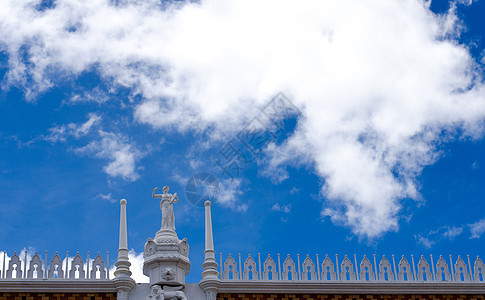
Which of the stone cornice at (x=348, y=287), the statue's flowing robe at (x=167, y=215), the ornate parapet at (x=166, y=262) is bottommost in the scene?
the stone cornice at (x=348, y=287)

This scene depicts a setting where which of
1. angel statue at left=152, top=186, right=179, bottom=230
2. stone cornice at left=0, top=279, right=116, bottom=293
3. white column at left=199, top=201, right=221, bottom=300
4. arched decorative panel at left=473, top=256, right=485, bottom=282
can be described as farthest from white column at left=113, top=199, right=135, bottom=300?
arched decorative panel at left=473, top=256, right=485, bottom=282

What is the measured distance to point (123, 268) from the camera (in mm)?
22656

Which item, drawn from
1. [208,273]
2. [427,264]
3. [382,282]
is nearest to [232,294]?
[208,273]

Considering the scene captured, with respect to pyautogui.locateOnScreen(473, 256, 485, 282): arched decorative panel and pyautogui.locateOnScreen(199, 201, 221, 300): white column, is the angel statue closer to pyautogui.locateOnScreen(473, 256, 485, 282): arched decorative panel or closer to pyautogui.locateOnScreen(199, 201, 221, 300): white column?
pyautogui.locateOnScreen(199, 201, 221, 300): white column

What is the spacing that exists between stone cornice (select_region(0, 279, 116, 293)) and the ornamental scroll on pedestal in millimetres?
1260

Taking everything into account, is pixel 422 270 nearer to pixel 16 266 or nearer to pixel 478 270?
pixel 478 270

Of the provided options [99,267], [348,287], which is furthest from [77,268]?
[348,287]

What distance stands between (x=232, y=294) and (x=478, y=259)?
8163mm

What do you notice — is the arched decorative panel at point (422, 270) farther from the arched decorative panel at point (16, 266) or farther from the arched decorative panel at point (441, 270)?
the arched decorative panel at point (16, 266)

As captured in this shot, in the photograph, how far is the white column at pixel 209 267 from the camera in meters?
22.8

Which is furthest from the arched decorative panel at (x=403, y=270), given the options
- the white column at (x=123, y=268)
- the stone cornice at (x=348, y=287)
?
the white column at (x=123, y=268)

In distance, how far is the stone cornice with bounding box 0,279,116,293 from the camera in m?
22.2

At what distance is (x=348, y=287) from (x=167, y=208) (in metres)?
6.13

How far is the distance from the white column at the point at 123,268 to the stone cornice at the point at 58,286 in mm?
282
